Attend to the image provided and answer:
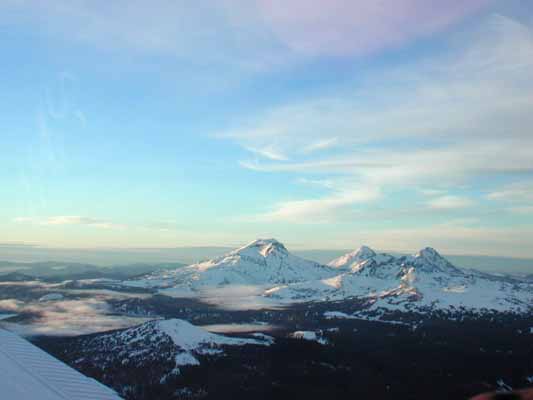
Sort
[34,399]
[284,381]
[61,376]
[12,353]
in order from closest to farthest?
[34,399] → [61,376] → [12,353] → [284,381]

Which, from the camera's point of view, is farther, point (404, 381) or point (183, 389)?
point (404, 381)

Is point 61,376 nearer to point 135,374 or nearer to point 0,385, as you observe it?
point 0,385

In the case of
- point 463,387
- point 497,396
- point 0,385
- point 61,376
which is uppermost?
point 497,396

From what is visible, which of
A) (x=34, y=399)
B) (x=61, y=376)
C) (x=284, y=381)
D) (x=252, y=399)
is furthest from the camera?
(x=284, y=381)

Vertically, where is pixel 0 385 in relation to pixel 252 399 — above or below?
above

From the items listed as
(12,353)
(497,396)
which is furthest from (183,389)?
(497,396)

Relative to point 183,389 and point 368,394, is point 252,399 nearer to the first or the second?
point 183,389

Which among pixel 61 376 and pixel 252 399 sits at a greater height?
pixel 61 376

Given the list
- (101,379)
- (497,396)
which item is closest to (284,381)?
(101,379)

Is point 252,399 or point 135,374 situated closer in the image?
point 252,399
